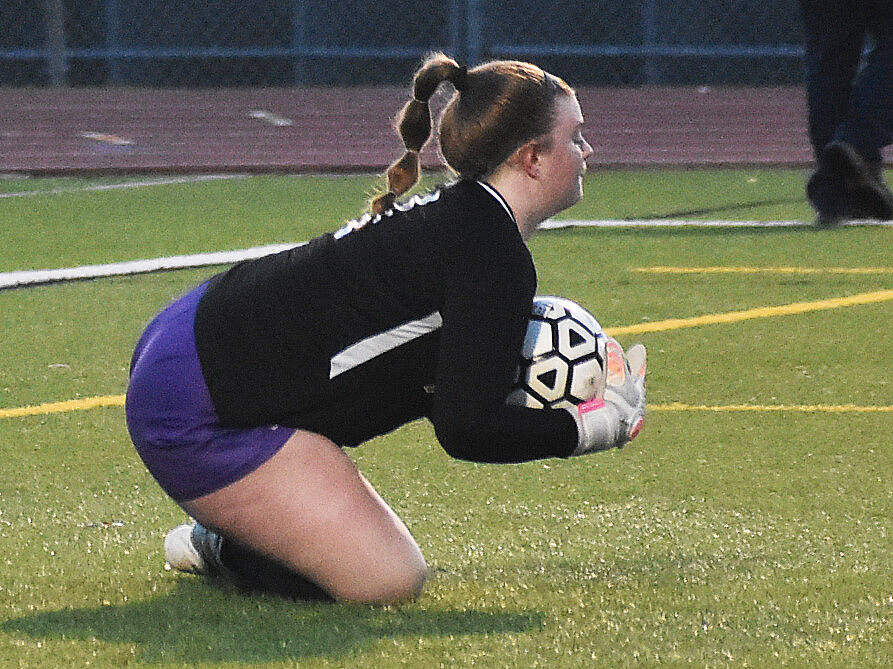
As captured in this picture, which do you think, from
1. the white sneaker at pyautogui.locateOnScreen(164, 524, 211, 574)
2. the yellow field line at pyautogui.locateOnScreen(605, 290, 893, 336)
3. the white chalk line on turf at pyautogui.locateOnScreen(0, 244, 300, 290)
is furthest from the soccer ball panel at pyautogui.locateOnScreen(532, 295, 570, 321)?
the white chalk line on turf at pyautogui.locateOnScreen(0, 244, 300, 290)

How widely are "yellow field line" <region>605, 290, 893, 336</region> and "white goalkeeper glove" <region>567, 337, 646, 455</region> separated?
271 centimetres

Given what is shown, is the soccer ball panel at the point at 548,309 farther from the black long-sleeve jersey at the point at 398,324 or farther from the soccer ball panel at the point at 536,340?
the black long-sleeve jersey at the point at 398,324

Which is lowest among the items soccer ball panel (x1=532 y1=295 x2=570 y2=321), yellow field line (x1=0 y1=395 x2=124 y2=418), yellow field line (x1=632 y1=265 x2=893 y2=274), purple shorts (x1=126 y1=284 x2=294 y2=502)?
yellow field line (x1=632 y1=265 x2=893 y2=274)

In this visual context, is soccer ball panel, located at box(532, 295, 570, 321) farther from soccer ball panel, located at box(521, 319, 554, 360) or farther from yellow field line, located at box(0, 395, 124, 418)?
yellow field line, located at box(0, 395, 124, 418)

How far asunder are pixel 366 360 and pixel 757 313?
3.72 meters

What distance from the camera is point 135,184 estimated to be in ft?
44.2

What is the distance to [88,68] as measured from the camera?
19.0 meters

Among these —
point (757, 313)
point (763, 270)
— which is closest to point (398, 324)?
point (757, 313)

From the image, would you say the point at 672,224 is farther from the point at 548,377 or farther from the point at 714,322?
the point at 548,377

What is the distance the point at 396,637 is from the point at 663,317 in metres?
3.76

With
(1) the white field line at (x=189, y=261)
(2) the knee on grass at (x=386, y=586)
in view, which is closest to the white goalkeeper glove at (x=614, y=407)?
(2) the knee on grass at (x=386, y=586)

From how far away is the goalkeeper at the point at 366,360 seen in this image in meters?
3.50

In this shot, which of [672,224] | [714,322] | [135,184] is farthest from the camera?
[135,184]

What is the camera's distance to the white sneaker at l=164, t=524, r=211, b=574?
380cm
